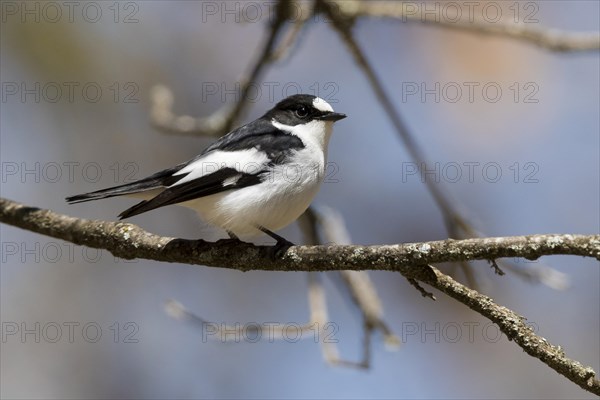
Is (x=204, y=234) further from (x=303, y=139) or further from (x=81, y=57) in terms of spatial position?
(x=81, y=57)

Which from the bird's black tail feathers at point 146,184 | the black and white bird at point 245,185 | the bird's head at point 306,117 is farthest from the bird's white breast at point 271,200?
the bird's head at point 306,117

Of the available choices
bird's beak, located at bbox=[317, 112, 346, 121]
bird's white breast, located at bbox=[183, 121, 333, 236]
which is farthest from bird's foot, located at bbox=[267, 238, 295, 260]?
bird's beak, located at bbox=[317, 112, 346, 121]

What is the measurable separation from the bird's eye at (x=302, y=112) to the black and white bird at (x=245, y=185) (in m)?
0.41

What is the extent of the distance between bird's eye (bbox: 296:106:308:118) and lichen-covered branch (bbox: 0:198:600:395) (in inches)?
55.0

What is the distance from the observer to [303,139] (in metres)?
4.56

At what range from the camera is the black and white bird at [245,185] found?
407cm

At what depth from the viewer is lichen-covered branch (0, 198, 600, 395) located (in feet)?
8.29

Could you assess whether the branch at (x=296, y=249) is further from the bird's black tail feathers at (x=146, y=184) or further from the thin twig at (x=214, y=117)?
the thin twig at (x=214, y=117)

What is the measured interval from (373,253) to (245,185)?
1.48 m

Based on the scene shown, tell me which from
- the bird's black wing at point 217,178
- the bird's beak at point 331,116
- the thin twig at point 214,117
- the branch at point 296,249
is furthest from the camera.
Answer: the thin twig at point 214,117

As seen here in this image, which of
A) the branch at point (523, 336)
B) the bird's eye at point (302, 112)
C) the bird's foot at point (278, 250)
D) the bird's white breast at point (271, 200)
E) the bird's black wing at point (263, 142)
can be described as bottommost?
the branch at point (523, 336)

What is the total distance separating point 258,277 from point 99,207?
5.47 feet

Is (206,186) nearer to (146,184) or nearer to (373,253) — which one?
(146,184)

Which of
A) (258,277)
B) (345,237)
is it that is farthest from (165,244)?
(258,277)
